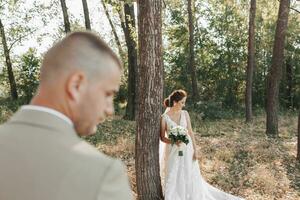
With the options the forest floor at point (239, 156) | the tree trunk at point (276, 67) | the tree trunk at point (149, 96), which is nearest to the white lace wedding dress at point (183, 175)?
the forest floor at point (239, 156)

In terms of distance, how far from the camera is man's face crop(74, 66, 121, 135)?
1.41 meters

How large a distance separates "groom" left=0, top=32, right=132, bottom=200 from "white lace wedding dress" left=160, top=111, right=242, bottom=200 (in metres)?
7.87

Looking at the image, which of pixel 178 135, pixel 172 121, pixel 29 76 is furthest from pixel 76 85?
pixel 29 76

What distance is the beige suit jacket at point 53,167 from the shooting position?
126 cm

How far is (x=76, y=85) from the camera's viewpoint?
1381 millimetres

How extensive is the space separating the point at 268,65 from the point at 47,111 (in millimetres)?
32242

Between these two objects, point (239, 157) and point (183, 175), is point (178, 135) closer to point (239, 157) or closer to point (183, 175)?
point (183, 175)

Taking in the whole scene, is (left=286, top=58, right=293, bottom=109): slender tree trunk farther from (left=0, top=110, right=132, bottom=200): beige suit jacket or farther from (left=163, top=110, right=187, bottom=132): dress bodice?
(left=0, top=110, right=132, bottom=200): beige suit jacket

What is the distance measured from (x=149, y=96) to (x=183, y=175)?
236 cm

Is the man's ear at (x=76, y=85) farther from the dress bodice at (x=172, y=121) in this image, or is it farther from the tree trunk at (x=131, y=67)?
the tree trunk at (x=131, y=67)

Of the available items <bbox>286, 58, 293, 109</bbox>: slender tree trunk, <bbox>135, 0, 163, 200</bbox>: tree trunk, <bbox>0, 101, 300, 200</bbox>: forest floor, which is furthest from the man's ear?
<bbox>286, 58, 293, 109</bbox>: slender tree trunk

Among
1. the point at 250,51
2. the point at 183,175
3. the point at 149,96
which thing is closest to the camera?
the point at 149,96

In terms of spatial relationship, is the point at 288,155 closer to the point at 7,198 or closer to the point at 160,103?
the point at 160,103

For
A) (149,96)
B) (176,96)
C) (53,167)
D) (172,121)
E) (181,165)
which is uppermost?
(53,167)
